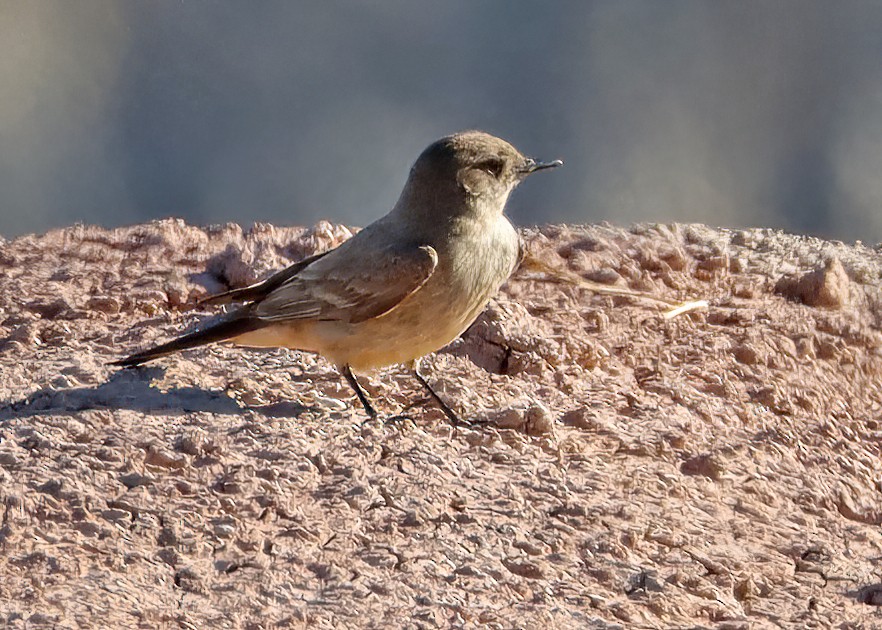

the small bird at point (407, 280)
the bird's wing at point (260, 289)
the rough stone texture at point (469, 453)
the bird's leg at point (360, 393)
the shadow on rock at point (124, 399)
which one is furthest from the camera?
the bird's wing at point (260, 289)

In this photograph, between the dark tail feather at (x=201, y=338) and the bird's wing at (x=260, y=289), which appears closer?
the dark tail feather at (x=201, y=338)

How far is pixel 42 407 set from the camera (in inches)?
155

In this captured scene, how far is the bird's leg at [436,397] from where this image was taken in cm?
404

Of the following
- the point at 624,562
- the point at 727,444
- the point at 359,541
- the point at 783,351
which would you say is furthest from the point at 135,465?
the point at 783,351

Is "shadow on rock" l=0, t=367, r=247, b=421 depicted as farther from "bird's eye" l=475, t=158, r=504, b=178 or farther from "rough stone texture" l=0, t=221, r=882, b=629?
"bird's eye" l=475, t=158, r=504, b=178

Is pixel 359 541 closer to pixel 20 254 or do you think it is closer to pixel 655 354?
pixel 655 354

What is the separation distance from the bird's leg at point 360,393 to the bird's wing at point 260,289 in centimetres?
46

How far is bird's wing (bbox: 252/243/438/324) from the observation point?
14.0ft

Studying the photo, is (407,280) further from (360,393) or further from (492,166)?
(492,166)

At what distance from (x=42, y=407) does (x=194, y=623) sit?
1357 millimetres

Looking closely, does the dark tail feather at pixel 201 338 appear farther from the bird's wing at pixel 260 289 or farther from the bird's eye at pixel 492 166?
the bird's eye at pixel 492 166

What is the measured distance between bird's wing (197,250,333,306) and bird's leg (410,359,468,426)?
1.86 ft

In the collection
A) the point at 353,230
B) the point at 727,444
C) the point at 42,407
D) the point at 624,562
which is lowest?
the point at 624,562

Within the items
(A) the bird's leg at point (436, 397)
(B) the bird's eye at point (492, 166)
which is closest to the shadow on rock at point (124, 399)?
(A) the bird's leg at point (436, 397)
